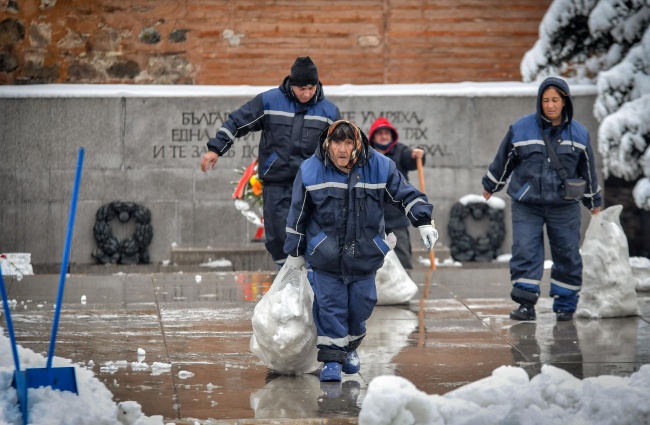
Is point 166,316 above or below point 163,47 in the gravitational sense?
below

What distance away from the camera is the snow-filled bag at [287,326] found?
755cm

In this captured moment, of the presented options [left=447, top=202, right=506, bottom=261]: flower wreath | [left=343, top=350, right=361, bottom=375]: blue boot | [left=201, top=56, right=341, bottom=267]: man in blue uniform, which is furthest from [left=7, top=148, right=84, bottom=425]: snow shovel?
[left=447, top=202, right=506, bottom=261]: flower wreath

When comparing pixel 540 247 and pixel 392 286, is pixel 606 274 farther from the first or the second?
pixel 392 286

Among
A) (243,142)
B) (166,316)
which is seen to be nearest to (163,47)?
(243,142)

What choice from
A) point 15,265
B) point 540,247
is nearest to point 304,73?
point 540,247

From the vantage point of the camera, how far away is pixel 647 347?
28.7 ft

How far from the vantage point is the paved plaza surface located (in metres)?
7.14

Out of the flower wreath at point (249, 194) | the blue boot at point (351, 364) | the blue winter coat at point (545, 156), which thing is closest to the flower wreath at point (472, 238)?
the flower wreath at point (249, 194)

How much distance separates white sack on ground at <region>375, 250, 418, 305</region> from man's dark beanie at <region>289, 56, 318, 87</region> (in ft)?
5.83

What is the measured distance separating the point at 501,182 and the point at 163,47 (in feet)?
26.5

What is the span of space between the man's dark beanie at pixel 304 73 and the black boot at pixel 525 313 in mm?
2366

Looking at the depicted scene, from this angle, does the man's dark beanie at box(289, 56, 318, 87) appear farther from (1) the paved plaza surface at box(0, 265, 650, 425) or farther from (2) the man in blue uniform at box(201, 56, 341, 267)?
(1) the paved plaza surface at box(0, 265, 650, 425)

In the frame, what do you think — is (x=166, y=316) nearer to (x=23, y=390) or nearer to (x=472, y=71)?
(x=23, y=390)

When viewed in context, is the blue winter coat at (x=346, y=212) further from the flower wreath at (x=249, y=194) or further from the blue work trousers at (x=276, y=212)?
the flower wreath at (x=249, y=194)
